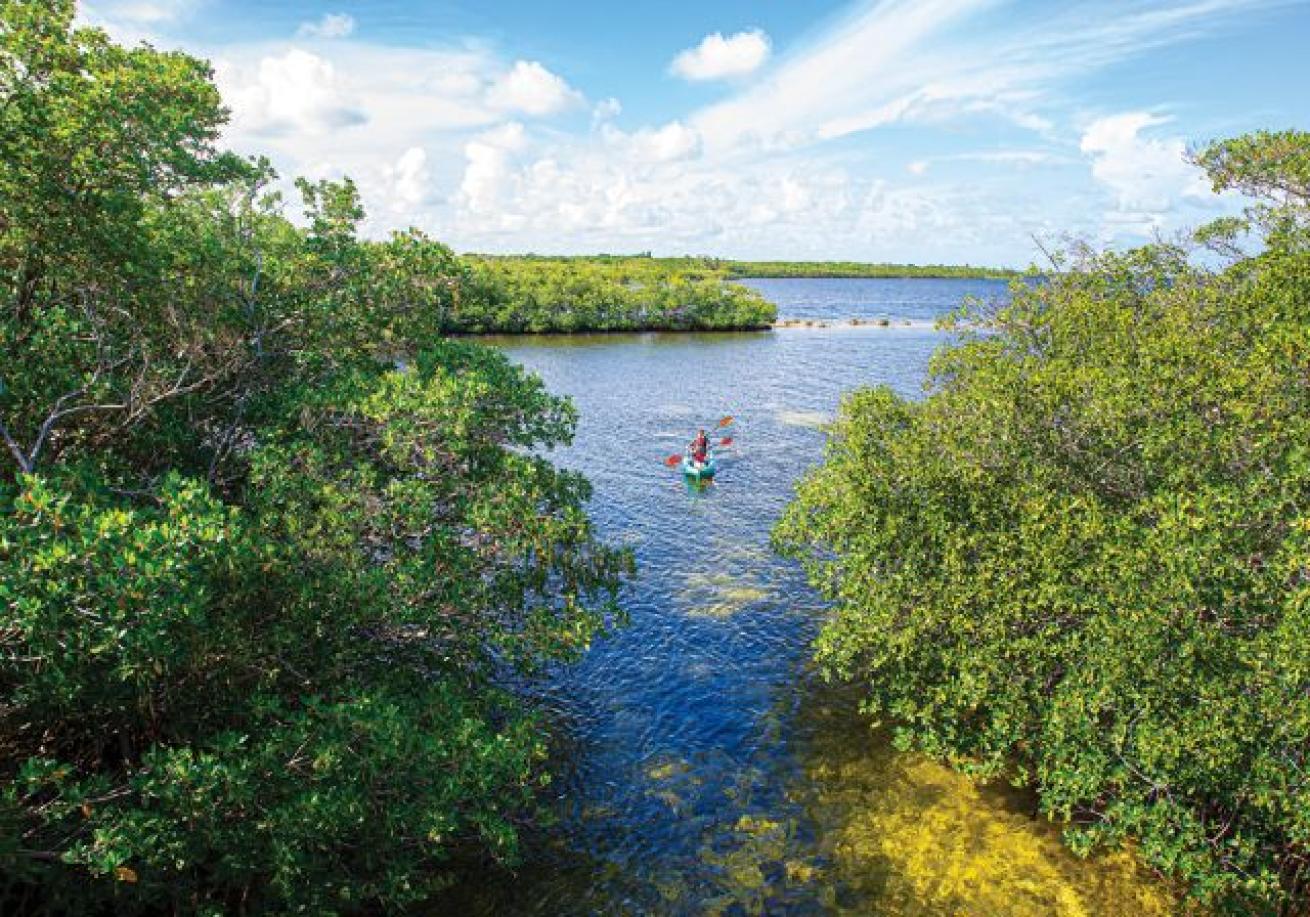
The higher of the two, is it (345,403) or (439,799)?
(345,403)

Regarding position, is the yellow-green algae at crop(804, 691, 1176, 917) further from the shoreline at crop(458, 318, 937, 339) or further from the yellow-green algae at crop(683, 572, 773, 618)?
the shoreline at crop(458, 318, 937, 339)

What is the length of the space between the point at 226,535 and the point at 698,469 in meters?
36.6

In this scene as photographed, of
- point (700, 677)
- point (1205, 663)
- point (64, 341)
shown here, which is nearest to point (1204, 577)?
point (1205, 663)

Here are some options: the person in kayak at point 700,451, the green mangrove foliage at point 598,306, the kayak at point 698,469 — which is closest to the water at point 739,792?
the kayak at point 698,469

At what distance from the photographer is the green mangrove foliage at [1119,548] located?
15539 mm

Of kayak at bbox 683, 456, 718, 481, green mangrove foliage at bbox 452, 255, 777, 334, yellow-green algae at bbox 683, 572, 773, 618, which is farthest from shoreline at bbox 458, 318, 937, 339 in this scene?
yellow-green algae at bbox 683, 572, 773, 618

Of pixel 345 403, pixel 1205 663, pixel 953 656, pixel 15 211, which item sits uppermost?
pixel 15 211

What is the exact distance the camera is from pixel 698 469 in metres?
48.3

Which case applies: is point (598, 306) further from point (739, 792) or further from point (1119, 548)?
point (1119, 548)

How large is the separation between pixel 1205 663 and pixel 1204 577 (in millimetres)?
1801

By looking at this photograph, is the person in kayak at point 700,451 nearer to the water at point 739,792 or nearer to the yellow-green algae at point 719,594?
the water at point 739,792

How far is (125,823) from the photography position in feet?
37.1

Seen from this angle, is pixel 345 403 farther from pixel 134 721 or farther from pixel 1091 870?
pixel 1091 870

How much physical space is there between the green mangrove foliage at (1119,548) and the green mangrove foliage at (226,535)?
29.8ft
